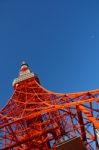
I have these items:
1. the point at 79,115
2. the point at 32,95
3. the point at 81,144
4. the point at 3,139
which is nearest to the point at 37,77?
the point at 32,95

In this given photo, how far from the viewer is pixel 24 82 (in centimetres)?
2323

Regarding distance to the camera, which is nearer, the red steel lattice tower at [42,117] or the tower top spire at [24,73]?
the red steel lattice tower at [42,117]

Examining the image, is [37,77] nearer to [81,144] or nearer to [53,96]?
[53,96]

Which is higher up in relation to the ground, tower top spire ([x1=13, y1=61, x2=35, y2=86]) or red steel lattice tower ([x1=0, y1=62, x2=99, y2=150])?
tower top spire ([x1=13, y1=61, x2=35, y2=86])

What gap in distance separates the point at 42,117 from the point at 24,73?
298 inches

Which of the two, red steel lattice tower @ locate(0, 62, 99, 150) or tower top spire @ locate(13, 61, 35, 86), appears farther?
tower top spire @ locate(13, 61, 35, 86)

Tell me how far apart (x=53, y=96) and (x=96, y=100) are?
695cm

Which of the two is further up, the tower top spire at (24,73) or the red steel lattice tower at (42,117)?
the tower top spire at (24,73)

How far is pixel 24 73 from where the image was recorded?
2464 centimetres

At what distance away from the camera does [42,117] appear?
17594 mm

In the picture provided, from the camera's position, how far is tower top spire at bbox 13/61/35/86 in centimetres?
2347

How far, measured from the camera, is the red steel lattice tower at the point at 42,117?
12387mm

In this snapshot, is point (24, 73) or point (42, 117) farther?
point (24, 73)

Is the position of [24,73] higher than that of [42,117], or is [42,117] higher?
[24,73]
